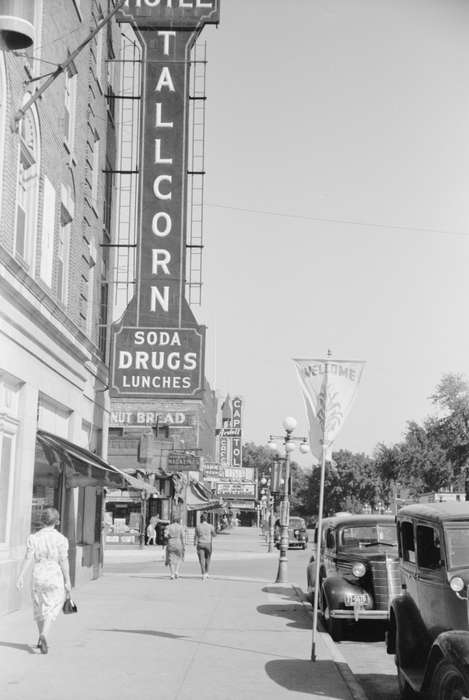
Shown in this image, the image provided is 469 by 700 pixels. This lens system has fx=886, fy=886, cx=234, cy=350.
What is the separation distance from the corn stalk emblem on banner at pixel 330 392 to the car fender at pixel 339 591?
3.13 m

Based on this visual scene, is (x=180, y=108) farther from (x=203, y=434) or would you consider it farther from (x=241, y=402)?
(x=241, y=402)

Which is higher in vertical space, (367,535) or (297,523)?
(297,523)

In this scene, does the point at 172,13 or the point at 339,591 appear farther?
the point at 172,13

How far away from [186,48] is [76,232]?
208 inches

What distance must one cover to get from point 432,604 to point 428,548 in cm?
60

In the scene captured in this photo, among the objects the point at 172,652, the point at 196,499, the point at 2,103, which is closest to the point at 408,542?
the point at 172,652

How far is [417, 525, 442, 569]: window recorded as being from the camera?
26.9 ft

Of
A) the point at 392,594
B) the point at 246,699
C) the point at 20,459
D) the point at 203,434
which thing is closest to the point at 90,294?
the point at 20,459

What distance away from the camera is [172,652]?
35.6 ft

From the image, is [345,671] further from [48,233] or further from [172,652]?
[48,233]

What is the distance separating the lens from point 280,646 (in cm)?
1186

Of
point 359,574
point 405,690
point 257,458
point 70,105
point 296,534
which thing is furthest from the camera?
point 257,458

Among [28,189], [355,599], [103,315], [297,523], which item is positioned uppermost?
[28,189]

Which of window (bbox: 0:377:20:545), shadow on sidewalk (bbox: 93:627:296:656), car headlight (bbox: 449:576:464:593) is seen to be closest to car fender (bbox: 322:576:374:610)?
shadow on sidewalk (bbox: 93:627:296:656)
